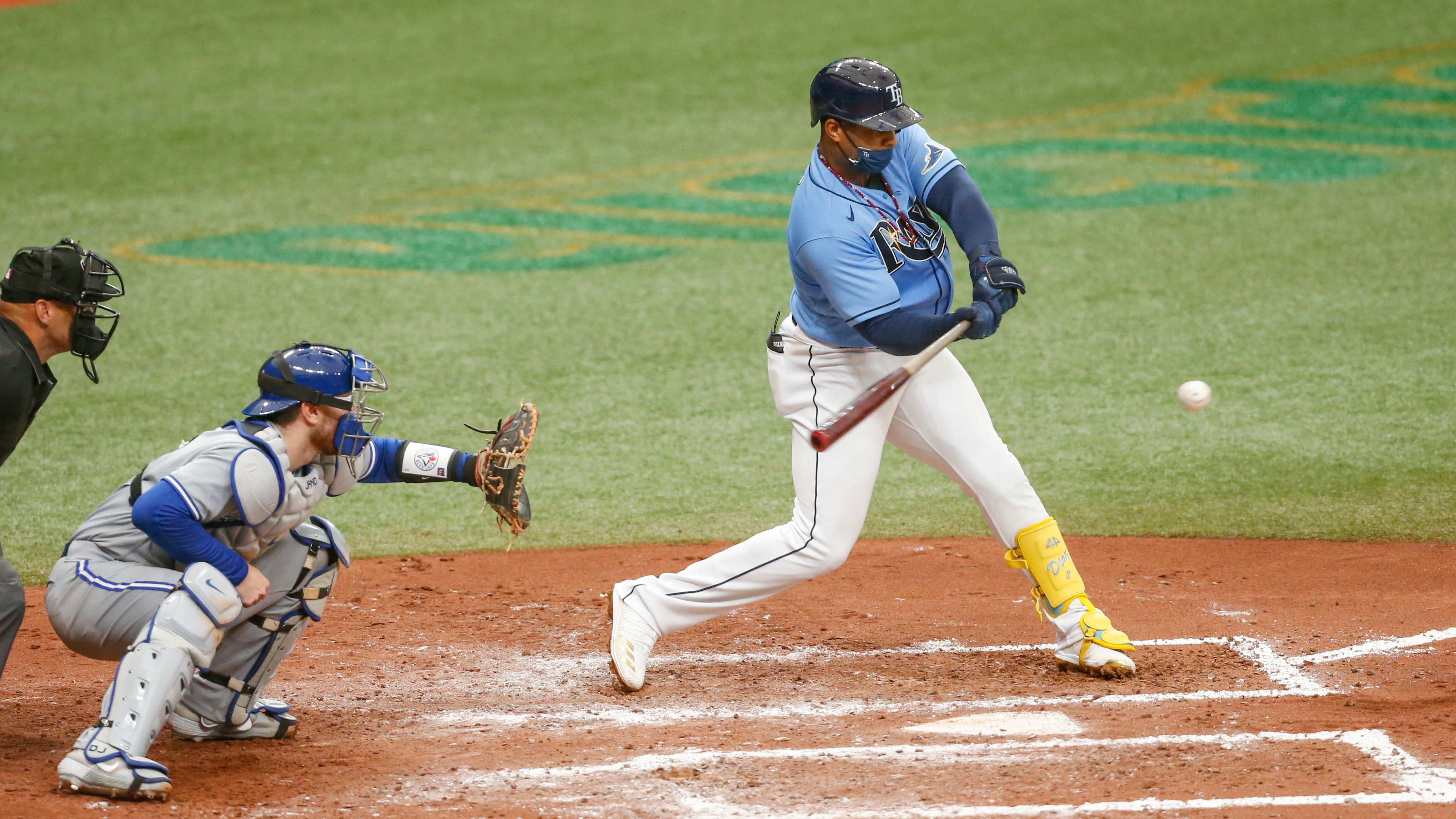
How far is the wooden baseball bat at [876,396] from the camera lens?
4.32 m

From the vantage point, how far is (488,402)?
795 centimetres

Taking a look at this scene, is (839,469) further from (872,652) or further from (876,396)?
(872,652)

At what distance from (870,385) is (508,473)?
1114 mm

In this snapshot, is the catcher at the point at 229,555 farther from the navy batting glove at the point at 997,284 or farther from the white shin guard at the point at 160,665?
the navy batting glove at the point at 997,284

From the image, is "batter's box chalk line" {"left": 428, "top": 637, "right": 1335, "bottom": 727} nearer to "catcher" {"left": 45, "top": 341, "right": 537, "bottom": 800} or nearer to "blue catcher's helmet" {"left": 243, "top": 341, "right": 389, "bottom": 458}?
"catcher" {"left": 45, "top": 341, "right": 537, "bottom": 800}

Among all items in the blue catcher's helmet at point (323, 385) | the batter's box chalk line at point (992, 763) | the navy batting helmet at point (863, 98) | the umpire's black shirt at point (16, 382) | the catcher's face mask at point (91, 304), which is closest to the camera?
the batter's box chalk line at point (992, 763)

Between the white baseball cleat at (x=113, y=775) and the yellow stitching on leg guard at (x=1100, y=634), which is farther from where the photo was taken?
the yellow stitching on leg guard at (x=1100, y=634)

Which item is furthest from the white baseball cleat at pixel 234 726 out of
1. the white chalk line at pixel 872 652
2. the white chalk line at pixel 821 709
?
the white chalk line at pixel 872 652

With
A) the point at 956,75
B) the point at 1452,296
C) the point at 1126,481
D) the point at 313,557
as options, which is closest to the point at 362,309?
the point at 1126,481

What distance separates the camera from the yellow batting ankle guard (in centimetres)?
454

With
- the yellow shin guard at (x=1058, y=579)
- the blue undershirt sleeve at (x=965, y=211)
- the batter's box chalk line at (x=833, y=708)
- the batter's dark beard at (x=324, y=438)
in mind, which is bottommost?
the batter's box chalk line at (x=833, y=708)

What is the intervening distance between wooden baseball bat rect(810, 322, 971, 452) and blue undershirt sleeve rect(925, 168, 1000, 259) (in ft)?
1.11

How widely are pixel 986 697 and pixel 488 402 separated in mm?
4118

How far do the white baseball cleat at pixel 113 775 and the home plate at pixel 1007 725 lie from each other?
1.95m
